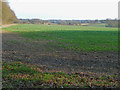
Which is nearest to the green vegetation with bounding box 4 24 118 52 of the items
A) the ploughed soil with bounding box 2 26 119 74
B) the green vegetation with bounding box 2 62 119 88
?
the ploughed soil with bounding box 2 26 119 74

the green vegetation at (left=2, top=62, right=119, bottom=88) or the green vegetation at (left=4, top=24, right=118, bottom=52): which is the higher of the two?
the green vegetation at (left=4, top=24, right=118, bottom=52)

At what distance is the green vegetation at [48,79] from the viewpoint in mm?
6129

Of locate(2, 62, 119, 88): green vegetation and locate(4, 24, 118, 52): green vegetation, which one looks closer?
locate(2, 62, 119, 88): green vegetation

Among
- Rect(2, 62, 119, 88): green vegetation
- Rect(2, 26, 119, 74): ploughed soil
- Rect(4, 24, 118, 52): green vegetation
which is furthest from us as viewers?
Rect(4, 24, 118, 52): green vegetation

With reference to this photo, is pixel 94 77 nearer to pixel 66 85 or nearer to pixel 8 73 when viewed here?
pixel 66 85

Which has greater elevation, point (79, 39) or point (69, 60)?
point (79, 39)

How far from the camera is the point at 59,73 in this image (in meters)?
7.54

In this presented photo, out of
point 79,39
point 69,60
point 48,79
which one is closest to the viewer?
point 48,79

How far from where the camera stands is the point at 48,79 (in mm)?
6648

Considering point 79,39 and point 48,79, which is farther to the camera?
point 79,39

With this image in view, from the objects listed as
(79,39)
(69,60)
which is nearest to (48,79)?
(69,60)

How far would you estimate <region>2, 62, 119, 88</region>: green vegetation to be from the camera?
241 inches

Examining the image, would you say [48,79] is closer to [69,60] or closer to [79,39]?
[69,60]

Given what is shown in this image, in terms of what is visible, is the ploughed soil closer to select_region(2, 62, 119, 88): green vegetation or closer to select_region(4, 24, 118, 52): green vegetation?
select_region(2, 62, 119, 88): green vegetation
